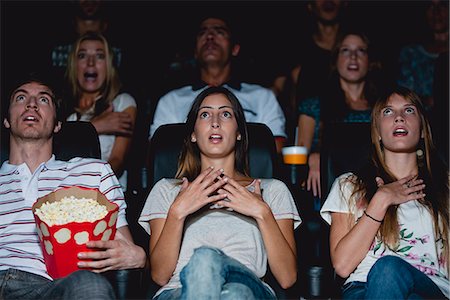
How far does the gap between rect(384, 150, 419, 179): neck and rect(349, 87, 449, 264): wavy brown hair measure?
0.03m

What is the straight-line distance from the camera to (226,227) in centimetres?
317

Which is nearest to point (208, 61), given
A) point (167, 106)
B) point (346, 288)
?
point (167, 106)

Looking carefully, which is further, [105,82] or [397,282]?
[105,82]

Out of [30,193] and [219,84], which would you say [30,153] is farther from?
[219,84]

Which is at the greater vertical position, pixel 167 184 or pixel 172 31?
pixel 172 31

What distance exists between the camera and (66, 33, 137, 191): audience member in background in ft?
14.3

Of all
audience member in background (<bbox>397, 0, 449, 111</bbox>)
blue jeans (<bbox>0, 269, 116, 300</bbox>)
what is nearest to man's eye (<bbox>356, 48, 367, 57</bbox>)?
audience member in background (<bbox>397, 0, 449, 111</bbox>)

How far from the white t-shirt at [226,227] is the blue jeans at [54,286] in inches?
15.8

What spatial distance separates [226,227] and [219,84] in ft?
5.27

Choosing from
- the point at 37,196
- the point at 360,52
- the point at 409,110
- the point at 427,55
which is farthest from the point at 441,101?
the point at 37,196

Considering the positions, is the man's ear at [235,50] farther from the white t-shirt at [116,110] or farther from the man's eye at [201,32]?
the white t-shirt at [116,110]

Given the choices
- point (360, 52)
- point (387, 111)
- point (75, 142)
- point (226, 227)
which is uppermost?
point (360, 52)

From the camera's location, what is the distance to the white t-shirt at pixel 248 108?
446 centimetres

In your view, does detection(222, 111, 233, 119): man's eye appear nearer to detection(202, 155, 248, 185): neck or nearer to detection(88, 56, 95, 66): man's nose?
detection(202, 155, 248, 185): neck
